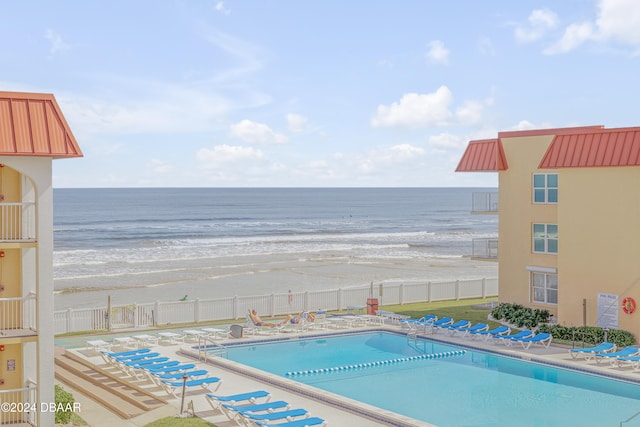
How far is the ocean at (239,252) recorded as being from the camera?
51.2 m

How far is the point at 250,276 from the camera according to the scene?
2178 inches

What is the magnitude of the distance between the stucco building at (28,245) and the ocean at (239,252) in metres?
26.8

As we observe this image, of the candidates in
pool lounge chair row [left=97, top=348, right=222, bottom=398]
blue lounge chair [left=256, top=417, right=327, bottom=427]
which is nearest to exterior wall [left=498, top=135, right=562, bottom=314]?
pool lounge chair row [left=97, top=348, right=222, bottom=398]

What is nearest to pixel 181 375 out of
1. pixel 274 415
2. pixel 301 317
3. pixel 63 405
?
pixel 63 405

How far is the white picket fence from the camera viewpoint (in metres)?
29.5

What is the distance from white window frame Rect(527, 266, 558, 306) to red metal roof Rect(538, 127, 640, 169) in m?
4.42

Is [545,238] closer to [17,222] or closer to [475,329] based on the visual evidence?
[475,329]

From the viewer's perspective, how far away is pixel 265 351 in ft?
87.5

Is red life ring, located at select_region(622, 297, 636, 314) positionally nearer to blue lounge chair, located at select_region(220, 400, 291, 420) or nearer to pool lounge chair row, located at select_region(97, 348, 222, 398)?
blue lounge chair, located at select_region(220, 400, 291, 420)

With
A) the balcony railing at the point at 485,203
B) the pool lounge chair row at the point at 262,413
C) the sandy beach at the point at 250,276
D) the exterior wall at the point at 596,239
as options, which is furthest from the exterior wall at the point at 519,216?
the sandy beach at the point at 250,276

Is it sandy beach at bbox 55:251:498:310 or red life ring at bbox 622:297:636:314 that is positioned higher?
red life ring at bbox 622:297:636:314

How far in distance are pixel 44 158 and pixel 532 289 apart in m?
21.1

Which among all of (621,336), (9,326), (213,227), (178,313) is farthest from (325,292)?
(213,227)

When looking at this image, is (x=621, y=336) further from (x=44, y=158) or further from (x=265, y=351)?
(x=44, y=158)
